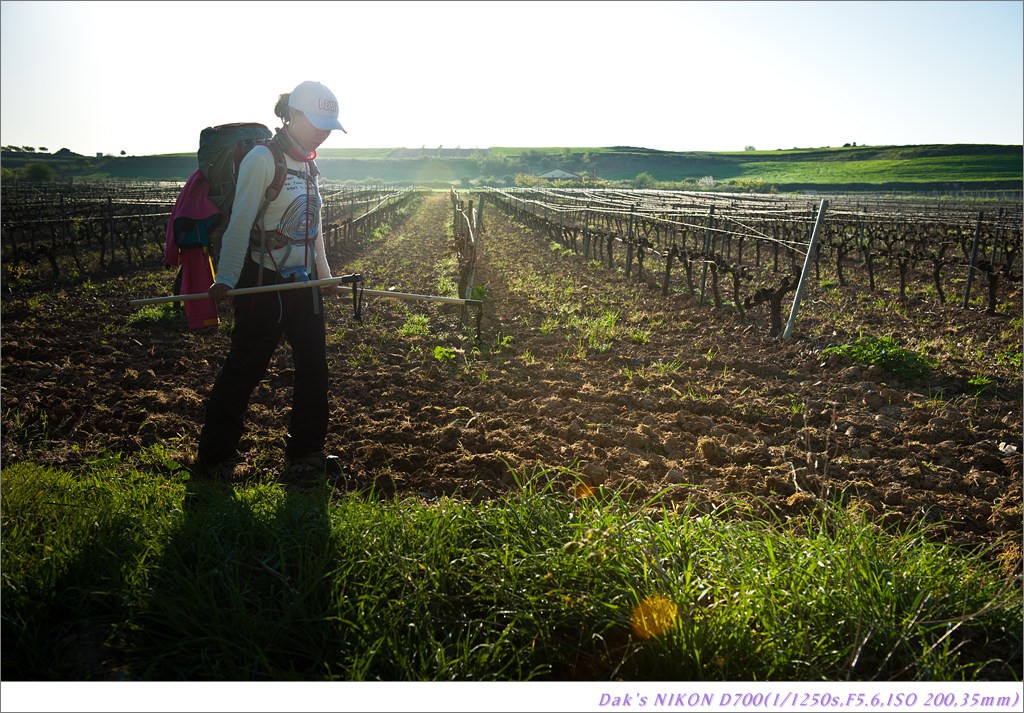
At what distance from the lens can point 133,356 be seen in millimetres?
6031

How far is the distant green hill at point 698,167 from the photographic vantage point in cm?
6412

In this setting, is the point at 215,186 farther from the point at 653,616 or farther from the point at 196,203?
the point at 653,616

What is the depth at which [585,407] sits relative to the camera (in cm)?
495

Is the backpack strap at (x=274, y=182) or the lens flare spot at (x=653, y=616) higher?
the backpack strap at (x=274, y=182)

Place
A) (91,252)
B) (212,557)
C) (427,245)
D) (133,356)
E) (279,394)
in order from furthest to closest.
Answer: (427,245) < (91,252) < (133,356) < (279,394) < (212,557)

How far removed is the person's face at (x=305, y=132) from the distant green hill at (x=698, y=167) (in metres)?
54.9

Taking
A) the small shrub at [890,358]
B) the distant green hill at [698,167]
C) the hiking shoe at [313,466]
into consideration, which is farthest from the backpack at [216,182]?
the distant green hill at [698,167]

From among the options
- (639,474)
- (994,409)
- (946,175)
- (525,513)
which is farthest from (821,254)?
(946,175)

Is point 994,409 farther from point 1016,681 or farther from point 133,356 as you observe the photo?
point 133,356

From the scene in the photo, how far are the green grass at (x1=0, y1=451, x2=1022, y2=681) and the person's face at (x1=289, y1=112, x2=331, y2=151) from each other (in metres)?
1.89

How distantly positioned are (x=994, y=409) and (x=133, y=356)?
735 cm

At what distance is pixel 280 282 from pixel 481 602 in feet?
6.74

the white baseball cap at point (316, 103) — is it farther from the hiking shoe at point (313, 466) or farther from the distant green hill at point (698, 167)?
the distant green hill at point (698, 167)

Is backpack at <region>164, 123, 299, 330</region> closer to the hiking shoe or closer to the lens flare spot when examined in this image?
the hiking shoe
